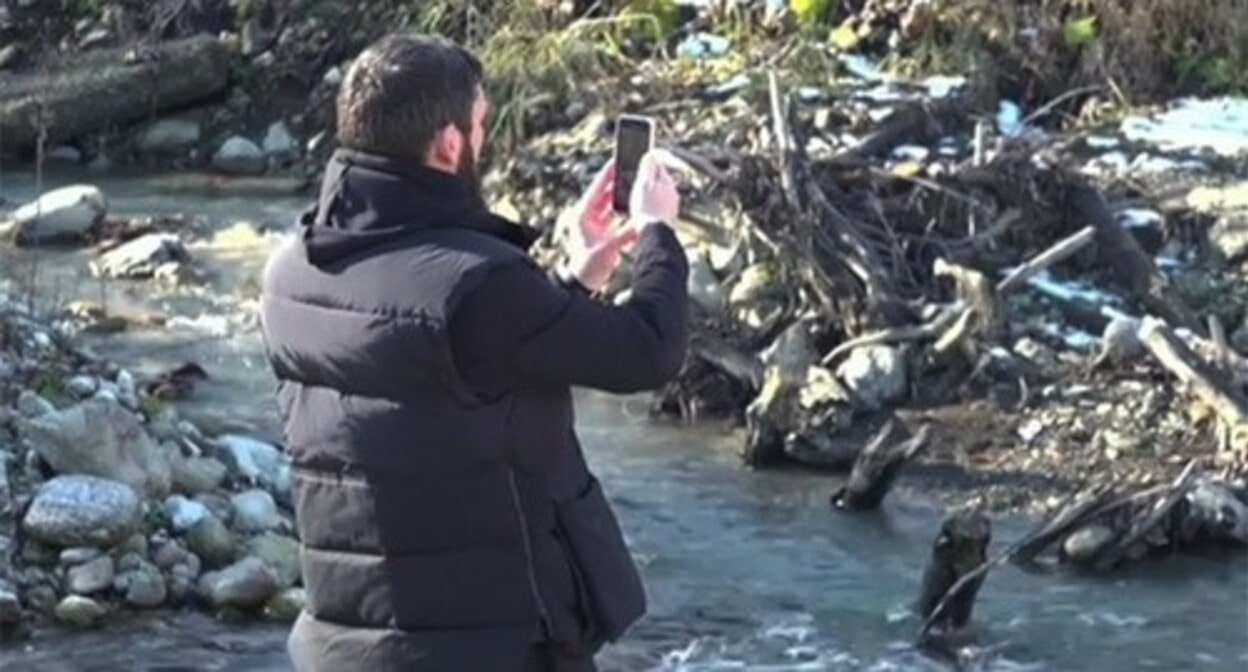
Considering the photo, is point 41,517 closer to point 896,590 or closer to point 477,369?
point 896,590

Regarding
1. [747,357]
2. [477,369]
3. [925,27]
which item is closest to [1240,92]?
[925,27]

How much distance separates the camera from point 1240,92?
13.3m

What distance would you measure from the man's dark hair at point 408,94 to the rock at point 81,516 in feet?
15.4

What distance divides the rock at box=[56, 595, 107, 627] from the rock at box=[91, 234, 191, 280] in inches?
191

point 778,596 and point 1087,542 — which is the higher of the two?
point 1087,542

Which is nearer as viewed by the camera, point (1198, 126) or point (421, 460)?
point (421, 460)

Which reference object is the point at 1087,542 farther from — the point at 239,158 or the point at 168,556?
the point at 239,158

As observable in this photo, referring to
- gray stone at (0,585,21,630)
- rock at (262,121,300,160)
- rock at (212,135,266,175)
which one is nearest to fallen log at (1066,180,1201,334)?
gray stone at (0,585,21,630)

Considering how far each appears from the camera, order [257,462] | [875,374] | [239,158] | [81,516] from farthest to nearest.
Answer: [239,158], [875,374], [257,462], [81,516]

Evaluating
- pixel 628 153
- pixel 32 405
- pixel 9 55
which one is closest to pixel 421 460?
pixel 628 153

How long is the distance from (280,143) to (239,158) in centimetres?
23

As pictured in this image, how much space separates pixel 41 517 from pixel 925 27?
22.1ft

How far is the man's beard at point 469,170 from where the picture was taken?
3445 millimetres

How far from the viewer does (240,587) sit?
7875mm
